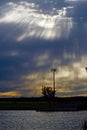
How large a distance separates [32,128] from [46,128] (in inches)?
130

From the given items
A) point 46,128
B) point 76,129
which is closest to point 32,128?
point 46,128

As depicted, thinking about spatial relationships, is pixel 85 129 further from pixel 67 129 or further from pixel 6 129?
pixel 6 129

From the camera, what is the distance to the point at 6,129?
112625mm

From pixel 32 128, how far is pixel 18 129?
15.2ft

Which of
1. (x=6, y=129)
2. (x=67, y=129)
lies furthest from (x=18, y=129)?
(x=67, y=129)

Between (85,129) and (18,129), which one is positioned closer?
(85,129)

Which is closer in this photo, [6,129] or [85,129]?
[85,129]

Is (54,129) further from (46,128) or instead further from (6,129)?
(6,129)

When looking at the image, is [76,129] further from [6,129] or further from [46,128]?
[6,129]

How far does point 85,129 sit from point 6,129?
2036cm

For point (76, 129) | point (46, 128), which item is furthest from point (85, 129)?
point (46, 128)

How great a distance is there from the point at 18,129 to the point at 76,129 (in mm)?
13461

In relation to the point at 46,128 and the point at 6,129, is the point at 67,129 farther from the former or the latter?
the point at 6,129

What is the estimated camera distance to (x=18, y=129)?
364 ft
